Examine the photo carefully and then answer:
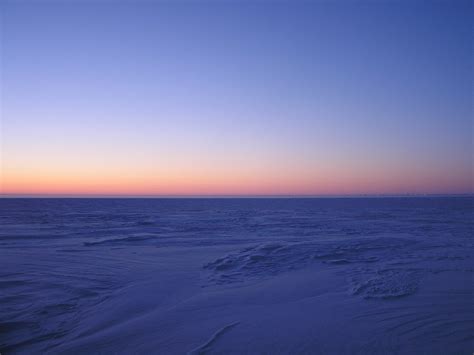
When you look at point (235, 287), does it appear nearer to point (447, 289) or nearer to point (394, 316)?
point (394, 316)

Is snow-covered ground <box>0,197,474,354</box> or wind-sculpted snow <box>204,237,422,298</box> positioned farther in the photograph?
wind-sculpted snow <box>204,237,422,298</box>

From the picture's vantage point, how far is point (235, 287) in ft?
24.6

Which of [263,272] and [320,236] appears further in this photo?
[320,236]

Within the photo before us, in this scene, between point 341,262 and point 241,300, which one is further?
point 341,262

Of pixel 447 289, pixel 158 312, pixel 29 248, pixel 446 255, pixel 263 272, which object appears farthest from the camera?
pixel 29 248

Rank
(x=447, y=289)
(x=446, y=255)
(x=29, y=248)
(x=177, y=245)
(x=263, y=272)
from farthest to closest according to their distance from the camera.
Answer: (x=177, y=245)
(x=29, y=248)
(x=446, y=255)
(x=263, y=272)
(x=447, y=289)

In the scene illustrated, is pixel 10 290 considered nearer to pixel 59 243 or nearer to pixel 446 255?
pixel 59 243

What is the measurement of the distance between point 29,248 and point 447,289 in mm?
15205

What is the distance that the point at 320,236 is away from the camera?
51.1 feet

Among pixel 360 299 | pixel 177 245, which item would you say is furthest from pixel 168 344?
pixel 177 245

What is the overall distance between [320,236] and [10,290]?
42.6 feet

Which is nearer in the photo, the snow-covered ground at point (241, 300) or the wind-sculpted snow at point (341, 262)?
the snow-covered ground at point (241, 300)

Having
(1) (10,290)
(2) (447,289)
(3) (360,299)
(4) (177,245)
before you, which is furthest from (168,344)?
(4) (177,245)

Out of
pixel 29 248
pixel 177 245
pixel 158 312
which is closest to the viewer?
pixel 158 312
